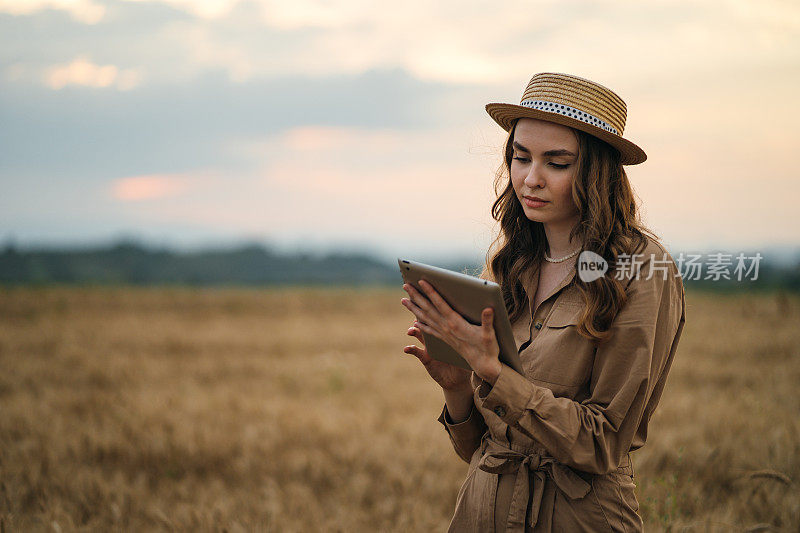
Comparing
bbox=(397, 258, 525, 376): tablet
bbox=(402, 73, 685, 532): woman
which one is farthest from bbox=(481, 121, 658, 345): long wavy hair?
bbox=(397, 258, 525, 376): tablet

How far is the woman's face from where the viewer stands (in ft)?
8.64

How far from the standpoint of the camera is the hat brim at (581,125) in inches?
102

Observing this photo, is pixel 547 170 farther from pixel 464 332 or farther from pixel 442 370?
pixel 442 370

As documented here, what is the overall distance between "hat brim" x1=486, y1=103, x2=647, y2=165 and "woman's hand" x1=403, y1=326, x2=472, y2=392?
40.2 inches

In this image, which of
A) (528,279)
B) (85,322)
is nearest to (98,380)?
(85,322)

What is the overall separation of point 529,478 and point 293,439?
17.9 ft

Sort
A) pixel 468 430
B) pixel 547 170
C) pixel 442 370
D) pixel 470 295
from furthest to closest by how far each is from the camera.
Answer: pixel 468 430 → pixel 442 370 → pixel 547 170 → pixel 470 295

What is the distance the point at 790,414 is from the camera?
7.73 metres

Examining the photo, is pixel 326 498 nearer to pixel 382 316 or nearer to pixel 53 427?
pixel 53 427

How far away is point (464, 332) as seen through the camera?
239 centimetres

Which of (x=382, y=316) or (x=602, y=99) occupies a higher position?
(x=602, y=99)

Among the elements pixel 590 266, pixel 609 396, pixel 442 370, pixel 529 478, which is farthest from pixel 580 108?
pixel 529 478

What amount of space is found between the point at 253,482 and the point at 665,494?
3.69m

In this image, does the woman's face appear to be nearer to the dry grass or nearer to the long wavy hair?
the long wavy hair
